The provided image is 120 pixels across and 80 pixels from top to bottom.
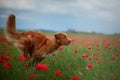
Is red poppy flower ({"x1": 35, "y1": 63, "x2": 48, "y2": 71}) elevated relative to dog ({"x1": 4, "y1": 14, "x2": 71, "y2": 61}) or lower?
lower

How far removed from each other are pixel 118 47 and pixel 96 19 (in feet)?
0.77

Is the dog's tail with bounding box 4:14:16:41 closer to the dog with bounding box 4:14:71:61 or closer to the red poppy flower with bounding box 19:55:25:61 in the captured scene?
the dog with bounding box 4:14:71:61

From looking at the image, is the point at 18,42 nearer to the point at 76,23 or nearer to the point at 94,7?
the point at 76,23

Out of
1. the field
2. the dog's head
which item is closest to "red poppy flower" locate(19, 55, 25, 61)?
the field

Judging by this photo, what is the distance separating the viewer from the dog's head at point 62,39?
6.45 feet

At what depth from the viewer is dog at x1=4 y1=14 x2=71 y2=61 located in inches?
77.9

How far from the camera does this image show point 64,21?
2.14m

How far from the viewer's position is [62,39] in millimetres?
1975

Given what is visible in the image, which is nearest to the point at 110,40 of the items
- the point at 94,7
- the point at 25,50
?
the point at 94,7

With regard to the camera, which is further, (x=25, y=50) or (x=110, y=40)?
(x=110, y=40)

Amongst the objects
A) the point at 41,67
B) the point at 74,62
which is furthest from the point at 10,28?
the point at 74,62

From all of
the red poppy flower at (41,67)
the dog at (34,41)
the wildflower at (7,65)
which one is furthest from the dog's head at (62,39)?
the wildflower at (7,65)

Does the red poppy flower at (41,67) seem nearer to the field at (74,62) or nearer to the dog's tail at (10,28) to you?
the field at (74,62)

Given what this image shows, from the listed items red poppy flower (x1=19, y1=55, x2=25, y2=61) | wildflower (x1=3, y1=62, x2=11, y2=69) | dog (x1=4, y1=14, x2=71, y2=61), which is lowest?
wildflower (x1=3, y1=62, x2=11, y2=69)
